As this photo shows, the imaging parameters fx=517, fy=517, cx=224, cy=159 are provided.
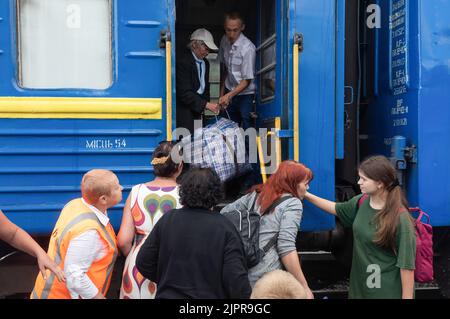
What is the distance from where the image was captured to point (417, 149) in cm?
355

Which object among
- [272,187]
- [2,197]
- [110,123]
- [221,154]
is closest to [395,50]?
[221,154]

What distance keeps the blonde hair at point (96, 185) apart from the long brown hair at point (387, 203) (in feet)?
4.32

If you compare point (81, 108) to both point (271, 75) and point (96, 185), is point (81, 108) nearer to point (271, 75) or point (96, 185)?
point (96, 185)

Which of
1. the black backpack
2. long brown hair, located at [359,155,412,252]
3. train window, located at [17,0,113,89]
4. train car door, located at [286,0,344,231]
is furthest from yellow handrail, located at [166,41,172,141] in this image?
long brown hair, located at [359,155,412,252]

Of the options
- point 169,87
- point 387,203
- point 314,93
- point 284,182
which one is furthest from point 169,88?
point 387,203

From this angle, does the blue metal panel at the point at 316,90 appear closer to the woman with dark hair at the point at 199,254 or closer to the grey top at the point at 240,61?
the grey top at the point at 240,61

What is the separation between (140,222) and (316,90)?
1620 millimetres

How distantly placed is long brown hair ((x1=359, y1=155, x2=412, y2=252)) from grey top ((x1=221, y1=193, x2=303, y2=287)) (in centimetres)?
40

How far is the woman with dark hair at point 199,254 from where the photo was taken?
7.09 feet

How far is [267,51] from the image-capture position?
167 inches

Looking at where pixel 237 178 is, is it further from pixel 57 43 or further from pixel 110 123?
pixel 57 43

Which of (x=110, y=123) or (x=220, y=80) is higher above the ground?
(x=220, y=80)

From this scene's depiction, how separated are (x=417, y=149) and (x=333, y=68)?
801 millimetres

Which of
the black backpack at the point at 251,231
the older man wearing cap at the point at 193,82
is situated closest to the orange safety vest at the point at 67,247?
the black backpack at the point at 251,231
